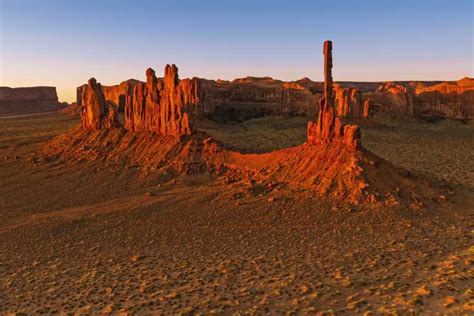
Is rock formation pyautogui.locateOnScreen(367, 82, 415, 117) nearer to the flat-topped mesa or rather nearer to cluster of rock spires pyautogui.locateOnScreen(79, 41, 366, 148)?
cluster of rock spires pyautogui.locateOnScreen(79, 41, 366, 148)

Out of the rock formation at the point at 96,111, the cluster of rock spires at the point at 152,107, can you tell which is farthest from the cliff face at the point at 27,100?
the cluster of rock spires at the point at 152,107

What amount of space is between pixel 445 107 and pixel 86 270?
77.6 m

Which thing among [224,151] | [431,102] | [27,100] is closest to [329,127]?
[224,151]

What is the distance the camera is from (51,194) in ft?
84.1

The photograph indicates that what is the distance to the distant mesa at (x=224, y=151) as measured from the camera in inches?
814

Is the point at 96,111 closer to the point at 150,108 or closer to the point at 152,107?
the point at 150,108

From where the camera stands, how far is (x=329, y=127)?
75.4 ft

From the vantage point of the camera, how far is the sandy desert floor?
438 inches

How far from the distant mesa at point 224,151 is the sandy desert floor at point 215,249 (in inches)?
50.3

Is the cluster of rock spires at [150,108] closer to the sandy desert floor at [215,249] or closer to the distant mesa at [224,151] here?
the distant mesa at [224,151]

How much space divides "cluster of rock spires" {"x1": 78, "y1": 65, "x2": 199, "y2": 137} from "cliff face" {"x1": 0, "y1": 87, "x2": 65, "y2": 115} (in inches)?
4262

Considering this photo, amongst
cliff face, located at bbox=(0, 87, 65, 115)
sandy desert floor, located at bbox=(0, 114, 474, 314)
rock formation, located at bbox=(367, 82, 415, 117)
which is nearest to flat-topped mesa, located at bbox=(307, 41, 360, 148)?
sandy desert floor, located at bbox=(0, 114, 474, 314)

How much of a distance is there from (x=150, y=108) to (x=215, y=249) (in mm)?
20508

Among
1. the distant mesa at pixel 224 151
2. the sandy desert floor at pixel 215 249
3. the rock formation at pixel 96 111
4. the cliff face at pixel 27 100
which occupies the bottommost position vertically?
the sandy desert floor at pixel 215 249
